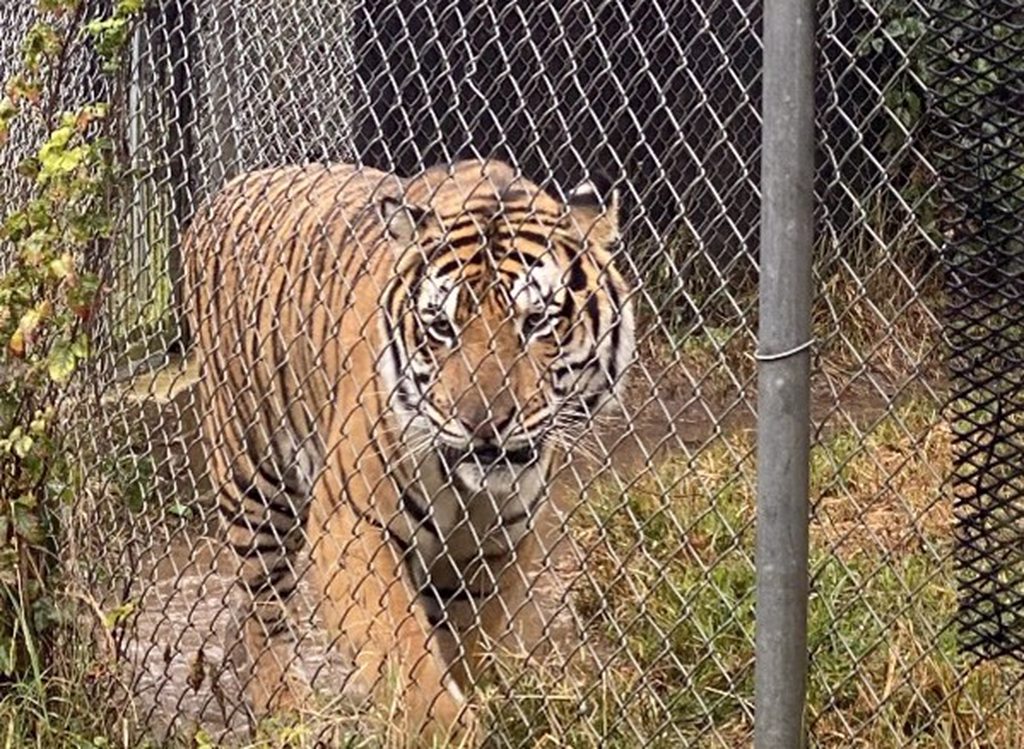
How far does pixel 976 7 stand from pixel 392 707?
5.70ft

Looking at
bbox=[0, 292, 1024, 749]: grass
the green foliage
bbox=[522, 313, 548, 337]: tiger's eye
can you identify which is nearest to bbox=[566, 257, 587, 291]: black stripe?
bbox=[522, 313, 548, 337]: tiger's eye

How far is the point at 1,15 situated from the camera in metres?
4.34

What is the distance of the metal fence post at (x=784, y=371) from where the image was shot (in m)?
2.29

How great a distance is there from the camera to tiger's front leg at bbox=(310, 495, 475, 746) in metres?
3.35

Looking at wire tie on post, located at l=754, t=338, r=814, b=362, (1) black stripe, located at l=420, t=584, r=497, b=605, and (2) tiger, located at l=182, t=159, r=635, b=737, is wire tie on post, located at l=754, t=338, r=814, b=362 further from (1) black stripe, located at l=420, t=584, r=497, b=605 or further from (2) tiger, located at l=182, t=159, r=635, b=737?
(1) black stripe, located at l=420, t=584, r=497, b=605

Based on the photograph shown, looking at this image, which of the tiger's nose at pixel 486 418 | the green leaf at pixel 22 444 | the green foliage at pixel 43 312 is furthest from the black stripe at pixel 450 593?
the green leaf at pixel 22 444

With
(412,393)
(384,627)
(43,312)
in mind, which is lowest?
(384,627)

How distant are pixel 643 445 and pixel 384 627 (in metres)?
1.33

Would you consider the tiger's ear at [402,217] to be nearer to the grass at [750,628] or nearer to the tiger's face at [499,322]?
the tiger's face at [499,322]

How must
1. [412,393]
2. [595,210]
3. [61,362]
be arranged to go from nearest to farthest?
1. [61,362]
2. [595,210]
3. [412,393]

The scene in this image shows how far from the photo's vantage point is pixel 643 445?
473cm

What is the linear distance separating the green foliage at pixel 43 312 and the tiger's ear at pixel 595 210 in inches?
40.5

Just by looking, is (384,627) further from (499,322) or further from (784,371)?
(784,371)

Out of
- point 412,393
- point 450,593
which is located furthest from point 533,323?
point 450,593
